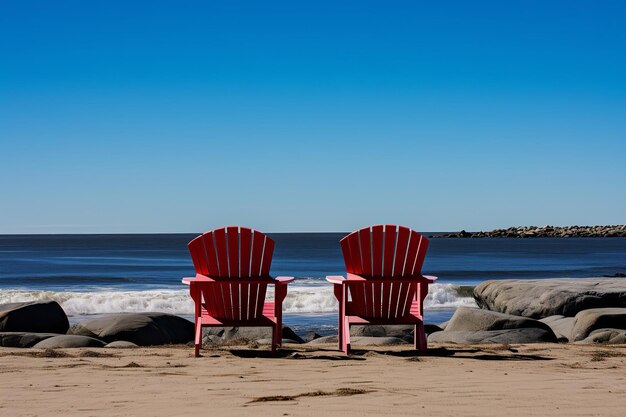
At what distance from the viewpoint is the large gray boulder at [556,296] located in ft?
40.2

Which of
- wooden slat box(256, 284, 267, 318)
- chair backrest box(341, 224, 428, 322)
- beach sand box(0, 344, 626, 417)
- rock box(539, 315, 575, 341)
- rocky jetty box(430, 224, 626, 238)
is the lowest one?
rock box(539, 315, 575, 341)

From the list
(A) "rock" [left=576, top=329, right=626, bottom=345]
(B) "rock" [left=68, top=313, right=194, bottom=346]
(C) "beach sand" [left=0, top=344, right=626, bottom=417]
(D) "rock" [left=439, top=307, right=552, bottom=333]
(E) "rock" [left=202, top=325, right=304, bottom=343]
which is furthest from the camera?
(E) "rock" [left=202, top=325, right=304, bottom=343]

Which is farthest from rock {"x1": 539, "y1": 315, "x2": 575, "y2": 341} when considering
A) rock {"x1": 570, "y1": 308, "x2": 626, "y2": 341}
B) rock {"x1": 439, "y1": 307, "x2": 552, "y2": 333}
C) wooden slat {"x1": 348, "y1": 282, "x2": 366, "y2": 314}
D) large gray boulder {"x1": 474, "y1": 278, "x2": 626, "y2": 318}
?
wooden slat {"x1": 348, "y1": 282, "x2": 366, "y2": 314}

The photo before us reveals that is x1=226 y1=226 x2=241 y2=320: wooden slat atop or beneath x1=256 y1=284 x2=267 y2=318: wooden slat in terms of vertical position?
atop

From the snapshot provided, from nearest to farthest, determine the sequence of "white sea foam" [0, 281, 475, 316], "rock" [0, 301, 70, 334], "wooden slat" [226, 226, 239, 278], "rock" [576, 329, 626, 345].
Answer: "wooden slat" [226, 226, 239, 278] → "rock" [576, 329, 626, 345] → "rock" [0, 301, 70, 334] → "white sea foam" [0, 281, 475, 316]

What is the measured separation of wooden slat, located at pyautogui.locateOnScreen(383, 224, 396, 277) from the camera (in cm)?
677

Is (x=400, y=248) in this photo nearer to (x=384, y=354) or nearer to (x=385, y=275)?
(x=385, y=275)

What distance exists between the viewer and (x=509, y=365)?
18.9 feet

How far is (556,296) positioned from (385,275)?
6.64m

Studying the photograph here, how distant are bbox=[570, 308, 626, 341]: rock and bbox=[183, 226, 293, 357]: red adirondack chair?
4.10 m

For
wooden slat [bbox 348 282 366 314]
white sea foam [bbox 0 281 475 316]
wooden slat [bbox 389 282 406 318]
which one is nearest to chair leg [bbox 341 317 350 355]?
wooden slat [bbox 348 282 366 314]

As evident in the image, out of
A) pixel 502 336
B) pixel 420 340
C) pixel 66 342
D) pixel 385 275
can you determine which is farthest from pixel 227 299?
pixel 502 336

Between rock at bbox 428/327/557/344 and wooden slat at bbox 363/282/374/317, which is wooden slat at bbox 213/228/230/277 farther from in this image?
rock at bbox 428/327/557/344

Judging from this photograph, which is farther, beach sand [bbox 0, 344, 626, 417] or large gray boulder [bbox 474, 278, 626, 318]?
large gray boulder [bbox 474, 278, 626, 318]
